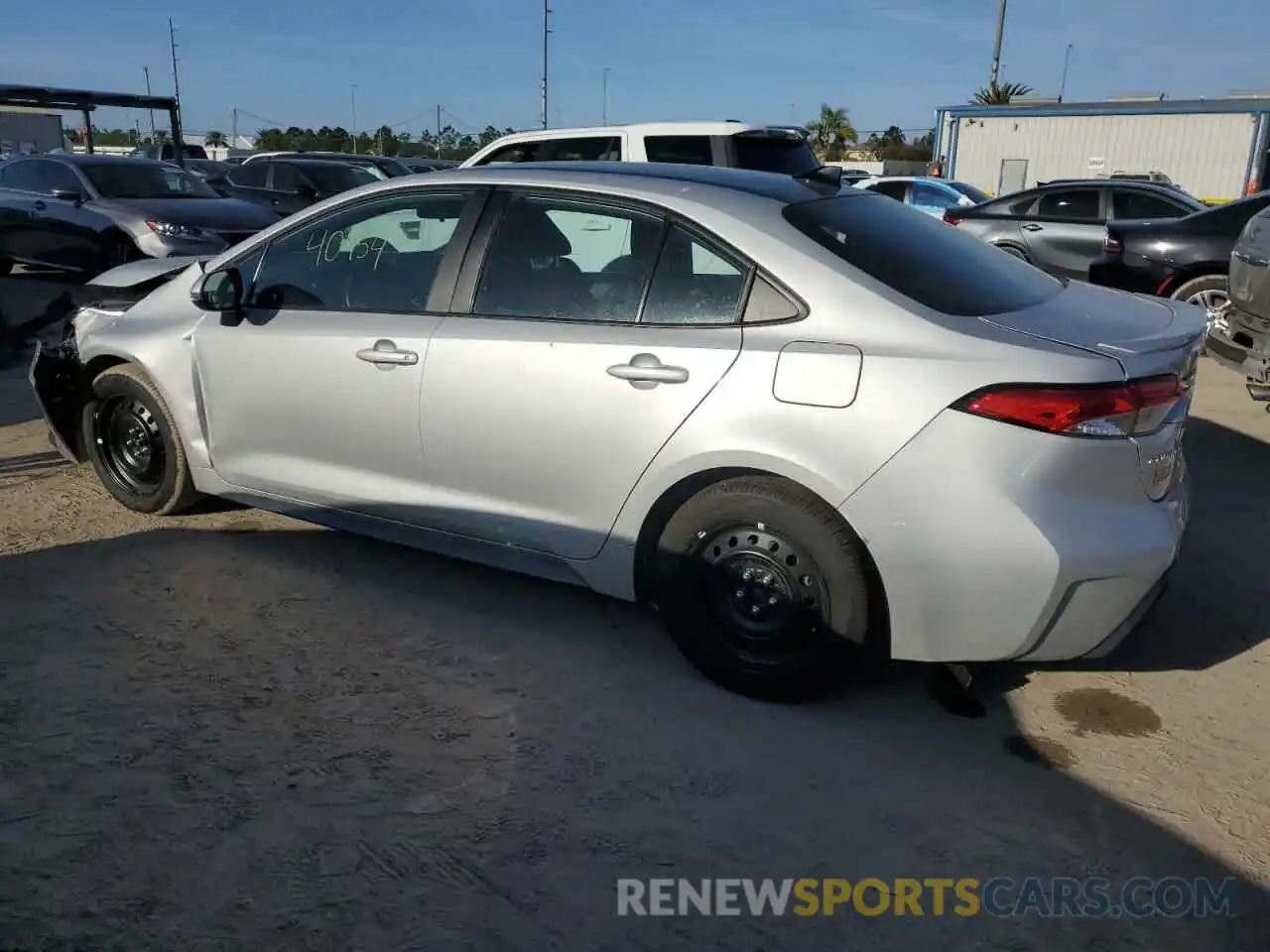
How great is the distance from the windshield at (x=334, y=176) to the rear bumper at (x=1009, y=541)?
13203mm

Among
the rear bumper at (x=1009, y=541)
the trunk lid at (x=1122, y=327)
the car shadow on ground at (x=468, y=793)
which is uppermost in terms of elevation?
the trunk lid at (x=1122, y=327)

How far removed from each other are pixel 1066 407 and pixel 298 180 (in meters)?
13.8

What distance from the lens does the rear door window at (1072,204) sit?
12.1 meters

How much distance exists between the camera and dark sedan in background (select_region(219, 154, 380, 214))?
47.8 feet

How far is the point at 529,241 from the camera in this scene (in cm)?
378

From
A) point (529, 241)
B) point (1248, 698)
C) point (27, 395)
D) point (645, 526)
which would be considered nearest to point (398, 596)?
point (645, 526)

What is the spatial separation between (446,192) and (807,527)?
1955 mm

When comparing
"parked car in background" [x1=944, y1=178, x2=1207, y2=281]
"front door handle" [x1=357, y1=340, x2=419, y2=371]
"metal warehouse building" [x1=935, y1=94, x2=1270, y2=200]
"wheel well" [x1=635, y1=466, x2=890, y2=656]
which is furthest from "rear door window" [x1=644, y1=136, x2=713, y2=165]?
"metal warehouse building" [x1=935, y1=94, x2=1270, y2=200]

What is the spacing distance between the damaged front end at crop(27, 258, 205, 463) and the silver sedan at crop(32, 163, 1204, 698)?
0.74 meters

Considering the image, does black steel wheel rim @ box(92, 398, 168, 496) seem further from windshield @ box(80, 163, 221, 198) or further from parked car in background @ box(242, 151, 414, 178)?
parked car in background @ box(242, 151, 414, 178)

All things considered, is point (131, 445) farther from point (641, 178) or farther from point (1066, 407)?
point (1066, 407)

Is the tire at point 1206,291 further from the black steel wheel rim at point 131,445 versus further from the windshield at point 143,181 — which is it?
the windshield at point 143,181

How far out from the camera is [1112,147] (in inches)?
1062

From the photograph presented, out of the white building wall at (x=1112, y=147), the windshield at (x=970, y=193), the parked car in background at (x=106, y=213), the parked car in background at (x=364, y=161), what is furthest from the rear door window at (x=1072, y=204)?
the white building wall at (x=1112, y=147)
